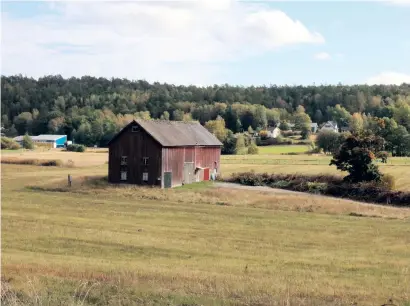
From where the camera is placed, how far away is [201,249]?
25.0 m

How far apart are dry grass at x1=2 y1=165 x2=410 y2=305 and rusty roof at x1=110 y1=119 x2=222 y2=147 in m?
8.67

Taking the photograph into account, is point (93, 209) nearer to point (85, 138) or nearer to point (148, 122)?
point (148, 122)

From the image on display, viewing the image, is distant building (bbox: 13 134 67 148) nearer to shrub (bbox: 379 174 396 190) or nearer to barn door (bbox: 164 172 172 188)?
barn door (bbox: 164 172 172 188)

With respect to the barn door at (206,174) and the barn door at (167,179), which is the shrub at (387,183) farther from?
the barn door at (206,174)

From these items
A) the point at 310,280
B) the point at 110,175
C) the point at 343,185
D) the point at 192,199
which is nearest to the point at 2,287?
the point at 310,280

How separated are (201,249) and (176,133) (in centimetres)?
3479

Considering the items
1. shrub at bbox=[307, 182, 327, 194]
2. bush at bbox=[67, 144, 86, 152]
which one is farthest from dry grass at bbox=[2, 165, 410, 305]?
bush at bbox=[67, 144, 86, 152]

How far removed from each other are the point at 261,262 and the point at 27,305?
487 inches

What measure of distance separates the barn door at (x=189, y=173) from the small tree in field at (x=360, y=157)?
14573mm

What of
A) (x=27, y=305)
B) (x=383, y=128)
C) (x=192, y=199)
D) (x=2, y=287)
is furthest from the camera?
(x=383, y=128)

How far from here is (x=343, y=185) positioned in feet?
158

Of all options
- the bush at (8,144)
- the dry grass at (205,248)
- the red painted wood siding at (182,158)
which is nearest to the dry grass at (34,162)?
the red painted wood siding at (182,158)

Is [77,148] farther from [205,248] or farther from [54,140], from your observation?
[205,248]

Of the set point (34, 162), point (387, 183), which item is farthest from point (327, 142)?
point (387, 183)
